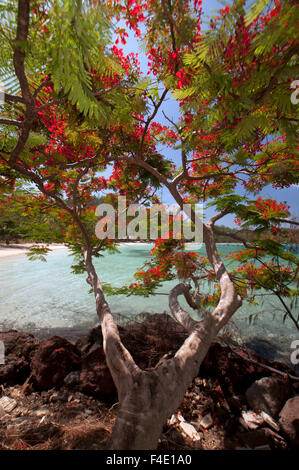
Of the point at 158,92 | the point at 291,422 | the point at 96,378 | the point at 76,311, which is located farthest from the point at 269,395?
the point at 76,311

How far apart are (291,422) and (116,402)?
2194 millimetres

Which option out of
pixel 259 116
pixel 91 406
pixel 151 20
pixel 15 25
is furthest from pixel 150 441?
pixel 151 20

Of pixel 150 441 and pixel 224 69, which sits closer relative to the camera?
pixel 150 441

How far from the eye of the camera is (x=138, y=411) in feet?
3.51

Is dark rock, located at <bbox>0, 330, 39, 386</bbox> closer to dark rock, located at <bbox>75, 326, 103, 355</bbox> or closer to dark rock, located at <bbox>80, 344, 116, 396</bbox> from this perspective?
dark rock, located at <bbox>75, 326, 103, 355</bbox>

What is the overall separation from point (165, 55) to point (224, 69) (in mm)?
957

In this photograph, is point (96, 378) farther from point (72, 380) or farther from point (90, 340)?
point (90, 340)

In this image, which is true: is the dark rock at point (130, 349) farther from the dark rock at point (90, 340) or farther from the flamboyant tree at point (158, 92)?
the flamboyant tree at point (158, 92)

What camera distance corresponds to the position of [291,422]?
7.12ft

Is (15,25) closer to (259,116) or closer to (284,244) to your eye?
(259,116)

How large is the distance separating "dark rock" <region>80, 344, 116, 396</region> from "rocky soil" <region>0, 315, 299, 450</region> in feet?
0.04

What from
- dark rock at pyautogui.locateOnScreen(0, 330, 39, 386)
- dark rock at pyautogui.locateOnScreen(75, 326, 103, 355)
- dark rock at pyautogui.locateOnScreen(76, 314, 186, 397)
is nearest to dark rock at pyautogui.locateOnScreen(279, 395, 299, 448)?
dark rock at pyautogui.locateOnScreen(76, 314, 186, 397)

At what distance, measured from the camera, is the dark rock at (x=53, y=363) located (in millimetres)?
2707

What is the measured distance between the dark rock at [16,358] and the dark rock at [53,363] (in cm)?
19
